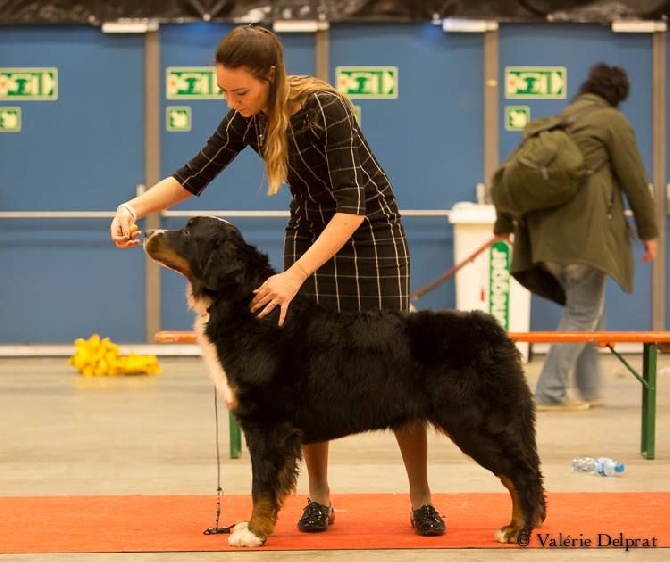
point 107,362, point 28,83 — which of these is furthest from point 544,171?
point 28,83

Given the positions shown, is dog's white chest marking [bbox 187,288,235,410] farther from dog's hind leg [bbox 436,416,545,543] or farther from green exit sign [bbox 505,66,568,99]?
green exit sign [bbox 505,66,568,99]

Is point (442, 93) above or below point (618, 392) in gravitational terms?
above

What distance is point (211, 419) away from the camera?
6.72 metres

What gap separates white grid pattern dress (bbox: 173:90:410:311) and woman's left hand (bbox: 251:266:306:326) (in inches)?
9.8

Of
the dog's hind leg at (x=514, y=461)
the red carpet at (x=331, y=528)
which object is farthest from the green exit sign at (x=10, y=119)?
the dog's hind leg at (x=514, y=461)

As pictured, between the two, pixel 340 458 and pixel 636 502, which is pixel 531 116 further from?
pixel 636 502

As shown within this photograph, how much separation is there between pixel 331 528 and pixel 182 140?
629 cm

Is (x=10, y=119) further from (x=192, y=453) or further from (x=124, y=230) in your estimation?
(x=124, y=230)

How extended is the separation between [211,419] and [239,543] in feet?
9.95

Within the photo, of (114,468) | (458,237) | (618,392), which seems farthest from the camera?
(458,237)

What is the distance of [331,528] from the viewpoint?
405 cm

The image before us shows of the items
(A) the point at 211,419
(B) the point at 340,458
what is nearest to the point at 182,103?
(A) the point at 211,419

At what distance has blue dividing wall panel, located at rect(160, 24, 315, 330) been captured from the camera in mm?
9836

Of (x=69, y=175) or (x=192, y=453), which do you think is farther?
(x=69, y=175)
